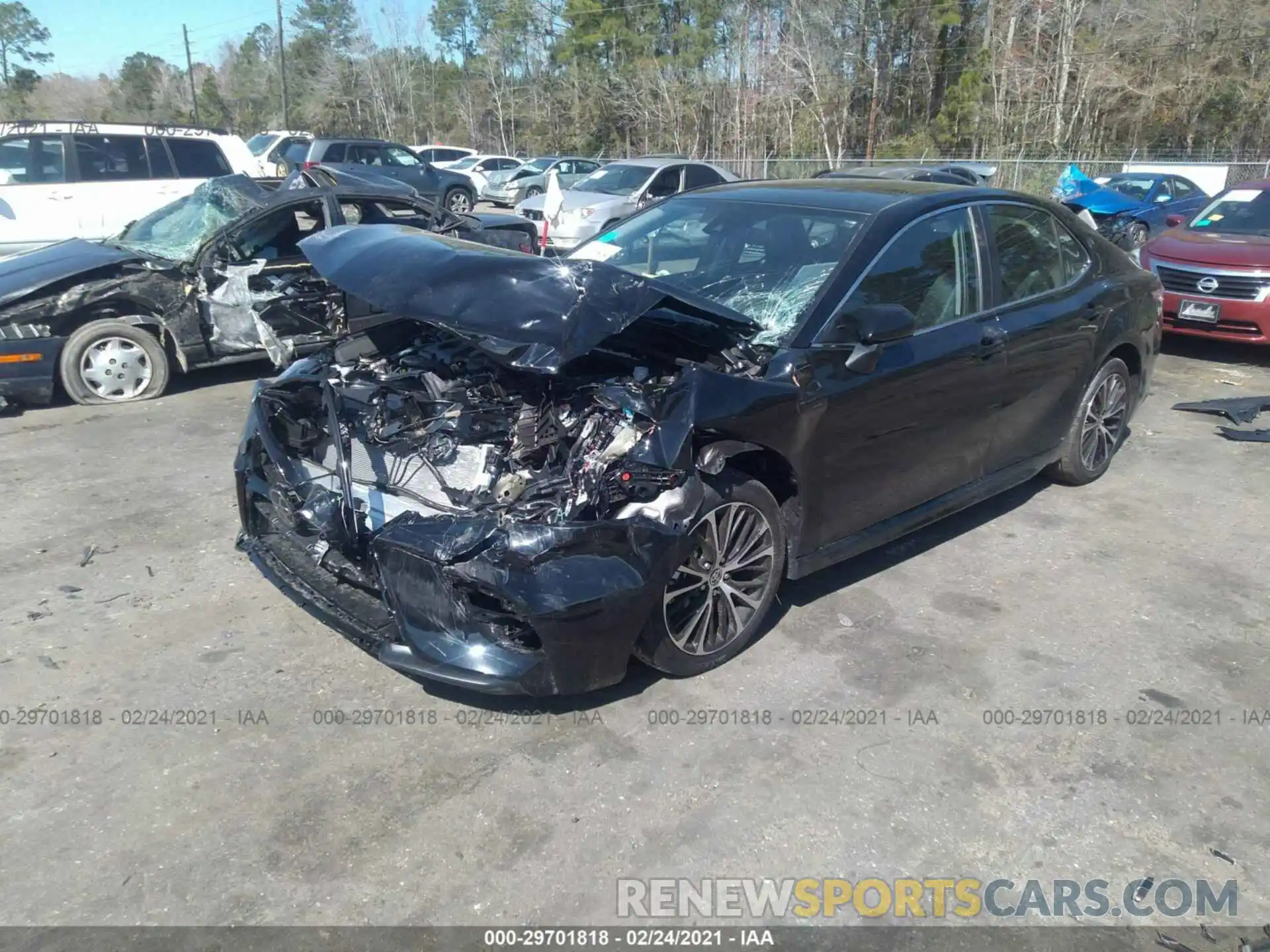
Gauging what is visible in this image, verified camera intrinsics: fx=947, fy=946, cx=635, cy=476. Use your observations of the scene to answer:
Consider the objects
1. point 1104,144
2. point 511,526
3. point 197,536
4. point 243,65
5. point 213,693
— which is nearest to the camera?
point 511,526

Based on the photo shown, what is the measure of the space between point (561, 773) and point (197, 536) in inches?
110

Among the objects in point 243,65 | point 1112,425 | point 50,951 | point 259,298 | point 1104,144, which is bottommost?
point 50,951

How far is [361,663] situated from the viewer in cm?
379

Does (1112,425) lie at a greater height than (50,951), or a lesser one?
greater

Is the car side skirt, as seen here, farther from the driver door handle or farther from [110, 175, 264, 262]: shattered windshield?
[110, 175, 264, 262]: shattered windshield

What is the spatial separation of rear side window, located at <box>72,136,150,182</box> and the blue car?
585 inches

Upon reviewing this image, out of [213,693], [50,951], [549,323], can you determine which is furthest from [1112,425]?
[50,951]

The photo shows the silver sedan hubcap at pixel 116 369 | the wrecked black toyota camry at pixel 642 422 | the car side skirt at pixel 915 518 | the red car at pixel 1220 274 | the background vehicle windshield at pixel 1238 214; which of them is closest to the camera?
the wrecked black toyota camry at pixel 642 422

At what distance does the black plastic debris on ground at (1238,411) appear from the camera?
22.5 feet

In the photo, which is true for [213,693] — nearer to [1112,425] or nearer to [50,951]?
[50,951]

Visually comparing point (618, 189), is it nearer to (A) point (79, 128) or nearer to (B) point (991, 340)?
(A) point (79, 128)

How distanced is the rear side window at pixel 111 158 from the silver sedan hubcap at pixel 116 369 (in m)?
5.02

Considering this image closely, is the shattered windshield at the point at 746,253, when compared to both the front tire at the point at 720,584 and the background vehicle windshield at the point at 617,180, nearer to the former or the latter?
the front tire at the point at 720,584

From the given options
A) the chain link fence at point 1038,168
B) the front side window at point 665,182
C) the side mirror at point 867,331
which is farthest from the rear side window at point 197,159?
the chain link fence at point 1038,168
